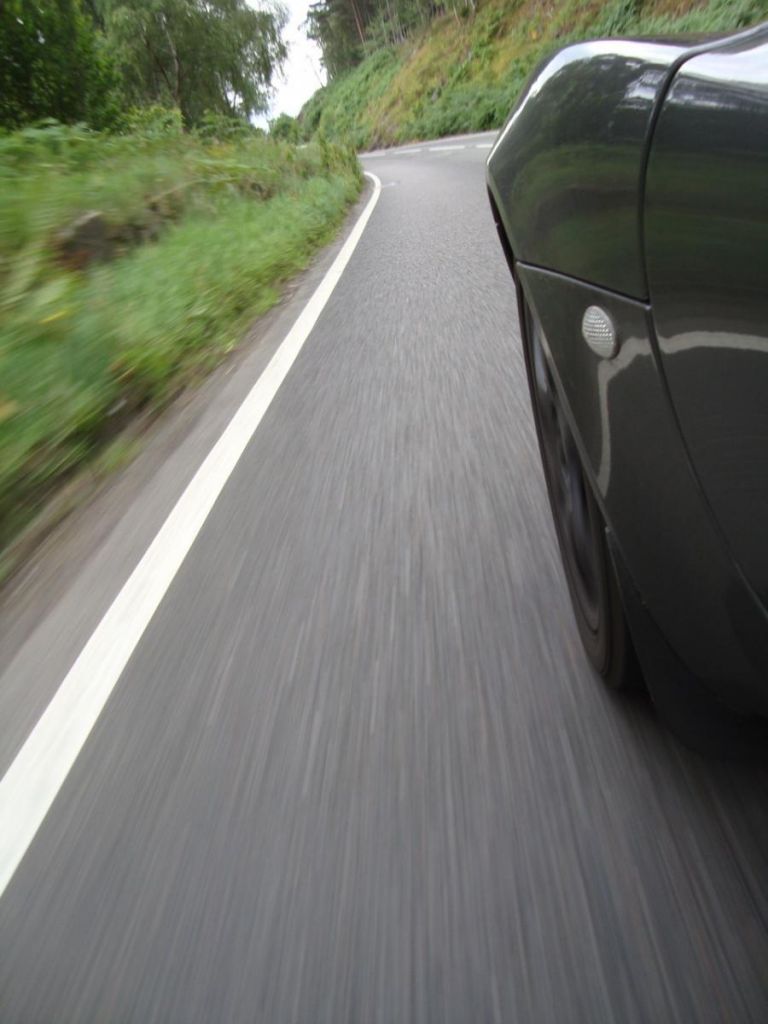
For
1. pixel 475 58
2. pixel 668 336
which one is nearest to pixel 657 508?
pixel 668 336

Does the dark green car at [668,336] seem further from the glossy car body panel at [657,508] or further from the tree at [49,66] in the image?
the tree at [49,66]

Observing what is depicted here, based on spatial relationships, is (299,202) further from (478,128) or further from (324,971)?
(478,128)

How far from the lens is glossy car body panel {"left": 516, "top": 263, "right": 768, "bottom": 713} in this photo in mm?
1094

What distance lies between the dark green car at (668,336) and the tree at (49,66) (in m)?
14.4

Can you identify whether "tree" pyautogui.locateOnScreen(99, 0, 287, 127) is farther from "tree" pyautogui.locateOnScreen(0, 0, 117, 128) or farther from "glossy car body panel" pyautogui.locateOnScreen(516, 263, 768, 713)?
"glossy car body panel" pyautogui.locateOnScreen(516, 263, 768, 713)

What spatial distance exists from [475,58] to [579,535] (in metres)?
48.4

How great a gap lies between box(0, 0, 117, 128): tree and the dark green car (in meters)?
14.4

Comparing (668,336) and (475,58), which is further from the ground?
(668,336)

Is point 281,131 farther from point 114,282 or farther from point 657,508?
point 657,508

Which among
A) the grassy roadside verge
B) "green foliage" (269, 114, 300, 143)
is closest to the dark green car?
the grassy roadside verge

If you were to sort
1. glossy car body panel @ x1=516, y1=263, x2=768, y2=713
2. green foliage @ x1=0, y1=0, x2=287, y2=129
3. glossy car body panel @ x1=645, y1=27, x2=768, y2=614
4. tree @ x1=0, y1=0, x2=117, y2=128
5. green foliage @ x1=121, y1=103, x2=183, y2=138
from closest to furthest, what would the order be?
glossy car body panel @ x1=645, y1=27, x2=768, y2=614 → glossy car body panel @ x1=516, y1=263, x2=768, y2=713 → tree @ x1=0, y1=0, x2=117, y2=128 → green foliage @ x1=121, y1=103, x2=183, y2=138 → green foliage @ x1=0, y1=0, x2=287, y2=129

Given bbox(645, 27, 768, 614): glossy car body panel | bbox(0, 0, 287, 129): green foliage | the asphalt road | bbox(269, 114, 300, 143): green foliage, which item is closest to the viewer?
→ bbox(645, 27, 768, 614): glossy car body panel

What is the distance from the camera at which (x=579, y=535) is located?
75.9 inches

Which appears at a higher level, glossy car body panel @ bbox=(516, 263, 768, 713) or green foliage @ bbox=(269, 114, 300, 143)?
glossy car body panel @ bbox=(516, 263, 768, 713)
